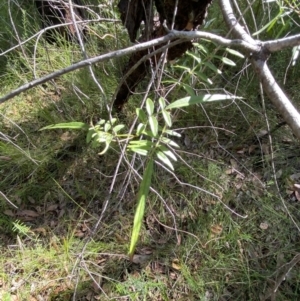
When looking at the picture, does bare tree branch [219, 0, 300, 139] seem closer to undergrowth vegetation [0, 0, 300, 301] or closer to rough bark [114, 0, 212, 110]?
rough bark [114, 0, 212, 110]

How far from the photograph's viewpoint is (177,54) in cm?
178

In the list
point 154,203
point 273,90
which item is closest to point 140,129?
point 273,90

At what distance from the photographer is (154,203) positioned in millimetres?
1936

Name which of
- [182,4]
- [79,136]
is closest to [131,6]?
[182,4]

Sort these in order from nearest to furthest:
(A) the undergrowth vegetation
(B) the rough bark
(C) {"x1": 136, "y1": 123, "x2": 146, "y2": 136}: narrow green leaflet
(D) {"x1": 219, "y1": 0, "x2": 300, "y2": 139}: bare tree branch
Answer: (D) {"x1": 219, "y1": 0, "x2": 300, "y2": 139}: bare tree branch, (C) {"x1": 136, "y1": 123, "x2": 146, "y2": 136}: narrow green leaflet, (B) the rough bark, (A) the undergrowth vegetation

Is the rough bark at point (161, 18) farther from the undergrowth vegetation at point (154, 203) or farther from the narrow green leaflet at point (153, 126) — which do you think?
the narrow green leaflet at point (153, 126)

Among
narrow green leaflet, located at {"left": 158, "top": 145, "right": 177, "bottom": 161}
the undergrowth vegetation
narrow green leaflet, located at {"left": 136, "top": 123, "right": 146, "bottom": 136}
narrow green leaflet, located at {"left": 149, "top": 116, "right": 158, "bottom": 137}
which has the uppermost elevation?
narrow green leaflet, located at {"left": 149, "top": 116, "right": 158, "bottom": 137}

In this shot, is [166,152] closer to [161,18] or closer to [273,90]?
[273,90]

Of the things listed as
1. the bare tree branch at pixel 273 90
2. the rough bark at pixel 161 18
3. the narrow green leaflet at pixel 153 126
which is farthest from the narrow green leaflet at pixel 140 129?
the rough bark at pixel 161 18

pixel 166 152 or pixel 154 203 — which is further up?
pixel 166 152

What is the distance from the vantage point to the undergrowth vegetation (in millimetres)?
1796

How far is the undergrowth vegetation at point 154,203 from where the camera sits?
1.80 meters

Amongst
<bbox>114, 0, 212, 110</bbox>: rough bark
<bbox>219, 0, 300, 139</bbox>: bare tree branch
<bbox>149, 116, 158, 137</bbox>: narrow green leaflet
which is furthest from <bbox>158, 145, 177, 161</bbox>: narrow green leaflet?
<bbox>114, 0, 212, 110</bbox>: rough bark

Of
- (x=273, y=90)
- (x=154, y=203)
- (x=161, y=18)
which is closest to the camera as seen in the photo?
(x=273, y=90)
